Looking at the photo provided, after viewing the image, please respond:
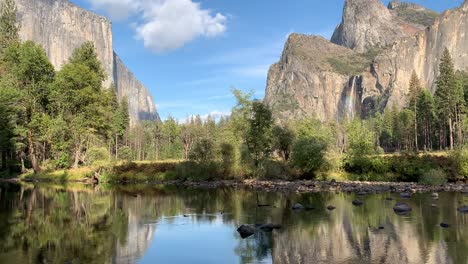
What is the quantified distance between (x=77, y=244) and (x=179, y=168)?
1215 inches

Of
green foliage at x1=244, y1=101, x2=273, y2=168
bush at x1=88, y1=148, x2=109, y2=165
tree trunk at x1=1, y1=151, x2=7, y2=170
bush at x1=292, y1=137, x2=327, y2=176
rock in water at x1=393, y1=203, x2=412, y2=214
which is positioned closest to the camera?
rock in water at x1=393, y1=203, x2=412, y2=214

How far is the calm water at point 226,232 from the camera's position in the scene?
1373cm

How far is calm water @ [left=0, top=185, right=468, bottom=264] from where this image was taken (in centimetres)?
1373

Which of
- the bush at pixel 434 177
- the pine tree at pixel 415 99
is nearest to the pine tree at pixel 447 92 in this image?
the pine tree at pixel 415 99

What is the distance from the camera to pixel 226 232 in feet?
60.3

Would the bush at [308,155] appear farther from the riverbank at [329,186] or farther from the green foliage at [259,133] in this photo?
the green foliage at [259,133]

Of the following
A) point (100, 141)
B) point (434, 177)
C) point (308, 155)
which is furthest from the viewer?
point (100, 141)

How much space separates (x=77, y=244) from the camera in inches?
619

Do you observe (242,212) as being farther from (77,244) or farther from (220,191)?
(220,191)

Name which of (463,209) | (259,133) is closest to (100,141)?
(259,133)

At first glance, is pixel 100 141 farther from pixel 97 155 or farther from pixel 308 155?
pixel 308 155

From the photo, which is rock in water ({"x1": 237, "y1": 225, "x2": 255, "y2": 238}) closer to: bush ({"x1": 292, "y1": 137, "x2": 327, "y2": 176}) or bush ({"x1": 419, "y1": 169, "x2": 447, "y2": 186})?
bush ({"x1": 419, "y1": 169, "x2": 447, "y2": 186})

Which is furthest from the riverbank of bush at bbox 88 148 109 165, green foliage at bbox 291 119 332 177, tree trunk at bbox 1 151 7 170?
tree trunk at bbox 1 151 7 170

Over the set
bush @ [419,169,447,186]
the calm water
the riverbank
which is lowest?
the calm water
